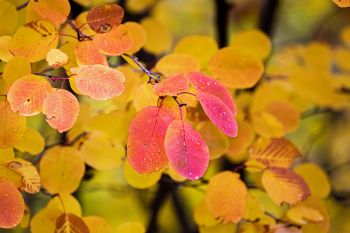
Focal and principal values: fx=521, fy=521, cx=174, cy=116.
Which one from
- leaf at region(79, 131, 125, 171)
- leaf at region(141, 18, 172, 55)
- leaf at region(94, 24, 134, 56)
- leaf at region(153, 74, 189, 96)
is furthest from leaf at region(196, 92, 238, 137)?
leaf at region(141, 18, 172, 55)

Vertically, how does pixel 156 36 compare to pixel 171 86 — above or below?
below

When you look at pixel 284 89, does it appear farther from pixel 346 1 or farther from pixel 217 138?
pixel 346 1

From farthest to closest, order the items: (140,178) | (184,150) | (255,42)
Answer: (255,42) < (140,178) < (184,150)

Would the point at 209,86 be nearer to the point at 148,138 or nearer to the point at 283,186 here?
the point at 148,138

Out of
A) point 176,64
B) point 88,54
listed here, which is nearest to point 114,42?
point 88,54

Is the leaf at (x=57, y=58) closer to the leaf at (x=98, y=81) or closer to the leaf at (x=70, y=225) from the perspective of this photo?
the leaf at (x=98, y=81)

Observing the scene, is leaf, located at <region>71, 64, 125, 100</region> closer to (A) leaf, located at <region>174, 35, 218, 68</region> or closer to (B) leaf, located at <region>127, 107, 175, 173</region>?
(B) leaf, located at <region>127, 107, 175, 173</region>

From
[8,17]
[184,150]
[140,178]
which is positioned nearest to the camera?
[184,150]
